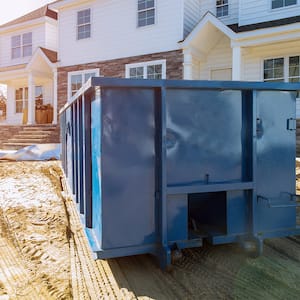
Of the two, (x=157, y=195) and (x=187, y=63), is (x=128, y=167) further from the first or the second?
(x=187, y=63)

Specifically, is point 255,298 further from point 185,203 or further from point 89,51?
point 89,51

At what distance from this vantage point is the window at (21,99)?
20.4 metres

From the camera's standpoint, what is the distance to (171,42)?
43.7ft

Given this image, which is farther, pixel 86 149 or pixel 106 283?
pixel 86 149

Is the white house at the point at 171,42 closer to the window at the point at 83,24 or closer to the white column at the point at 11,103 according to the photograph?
the window at the point at 83,24

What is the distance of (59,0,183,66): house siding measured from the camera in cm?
1335

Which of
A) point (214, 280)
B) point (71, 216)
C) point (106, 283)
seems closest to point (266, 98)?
point (214, 280)

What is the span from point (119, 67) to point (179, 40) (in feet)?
10.4

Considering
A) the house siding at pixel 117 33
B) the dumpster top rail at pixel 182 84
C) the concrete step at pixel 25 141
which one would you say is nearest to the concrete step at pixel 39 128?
the concrete step at pixel 25 141

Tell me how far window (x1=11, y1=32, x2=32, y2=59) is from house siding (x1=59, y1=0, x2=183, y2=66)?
4558 millimetres

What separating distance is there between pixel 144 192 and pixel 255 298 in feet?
4.17

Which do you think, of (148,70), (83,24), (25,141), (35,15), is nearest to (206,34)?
(148,70)

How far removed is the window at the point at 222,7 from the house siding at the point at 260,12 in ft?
3.63

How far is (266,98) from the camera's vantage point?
131 inches
